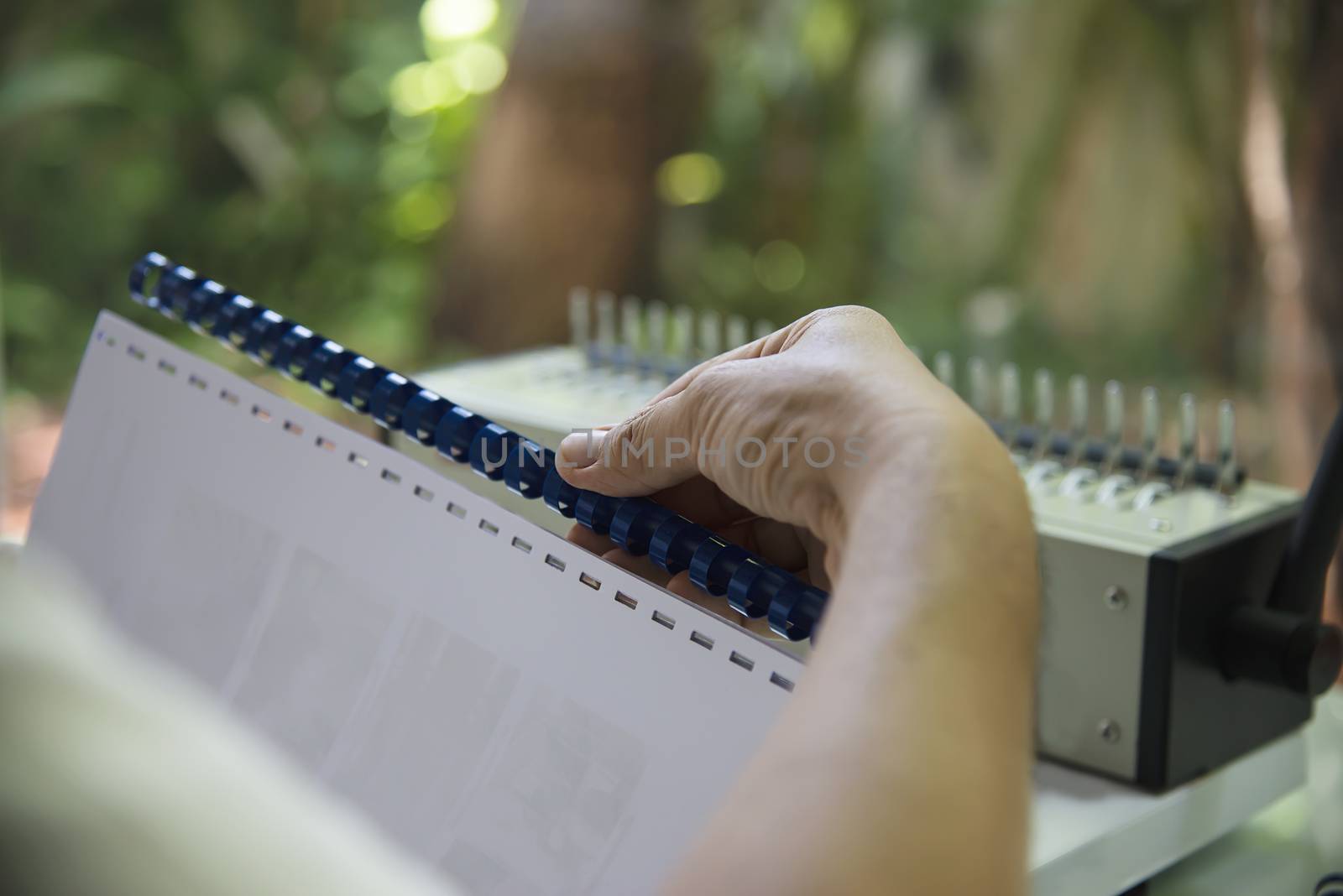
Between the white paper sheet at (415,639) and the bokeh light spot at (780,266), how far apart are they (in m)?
2.03

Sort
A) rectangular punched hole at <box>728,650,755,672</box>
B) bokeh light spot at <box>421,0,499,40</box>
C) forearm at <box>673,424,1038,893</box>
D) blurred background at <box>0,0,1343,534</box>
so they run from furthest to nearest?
bokeh light spot at <box>421,0,499,40</box> → blurred background at <box>0,0,1343,534</box> → rectangular punched hole at <box>728,650,755,672</box> → forearm at <box>673,424,1038,893</box>

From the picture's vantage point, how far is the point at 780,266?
2.64 m

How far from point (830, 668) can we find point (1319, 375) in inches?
46.9

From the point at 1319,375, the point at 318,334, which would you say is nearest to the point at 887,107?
the point at 1319,375

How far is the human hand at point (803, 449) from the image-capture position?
0.32m

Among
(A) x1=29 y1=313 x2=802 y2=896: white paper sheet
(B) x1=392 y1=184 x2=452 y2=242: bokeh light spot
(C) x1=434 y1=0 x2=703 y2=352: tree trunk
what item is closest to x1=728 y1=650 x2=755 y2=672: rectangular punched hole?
(A) x1=29 y1=313 x2=802 y2=896: white paper sheet

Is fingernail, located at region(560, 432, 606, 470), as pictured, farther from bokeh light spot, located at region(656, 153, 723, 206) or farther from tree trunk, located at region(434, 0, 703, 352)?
bokeh light spot, located at region(656, 153, 723, 206)

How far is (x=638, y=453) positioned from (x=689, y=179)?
226 cm

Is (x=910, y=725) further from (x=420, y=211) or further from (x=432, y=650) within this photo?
(x=420, y=211)

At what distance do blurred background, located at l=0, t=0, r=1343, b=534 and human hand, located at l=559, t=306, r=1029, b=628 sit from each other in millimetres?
1174

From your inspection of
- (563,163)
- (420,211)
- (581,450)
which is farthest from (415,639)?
(420,211)

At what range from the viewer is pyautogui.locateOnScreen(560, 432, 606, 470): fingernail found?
0.48 meters

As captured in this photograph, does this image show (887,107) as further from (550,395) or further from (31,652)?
(31,652)

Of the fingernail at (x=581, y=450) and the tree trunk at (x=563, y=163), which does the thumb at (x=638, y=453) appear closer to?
the fingernail at (x=581, y=450)
